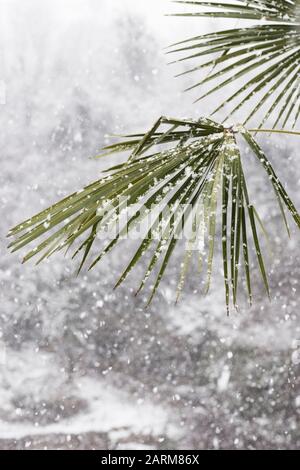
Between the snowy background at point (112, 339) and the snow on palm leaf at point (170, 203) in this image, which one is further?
the snowy background at point (112, 339)

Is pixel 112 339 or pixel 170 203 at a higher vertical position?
pixel 112 339

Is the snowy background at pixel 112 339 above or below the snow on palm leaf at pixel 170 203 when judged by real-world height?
above

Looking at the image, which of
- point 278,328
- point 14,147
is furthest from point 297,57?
point 14,147

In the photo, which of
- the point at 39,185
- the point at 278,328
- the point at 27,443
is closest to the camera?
the point at 27,443

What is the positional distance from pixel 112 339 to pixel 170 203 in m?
7.21

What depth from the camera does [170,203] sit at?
2.61ft

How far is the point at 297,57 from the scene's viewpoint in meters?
0.82

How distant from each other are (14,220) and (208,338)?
3.27 metres

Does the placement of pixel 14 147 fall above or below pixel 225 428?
above

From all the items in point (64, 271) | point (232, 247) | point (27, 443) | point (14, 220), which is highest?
point (14, 220)

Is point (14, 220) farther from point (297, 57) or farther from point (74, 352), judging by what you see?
point (297, 57)

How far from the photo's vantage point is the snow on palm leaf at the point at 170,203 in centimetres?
72

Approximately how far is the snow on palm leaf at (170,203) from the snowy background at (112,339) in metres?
6.46

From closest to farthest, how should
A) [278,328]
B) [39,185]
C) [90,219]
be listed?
[90,219]
[278,328]
[39,185]
